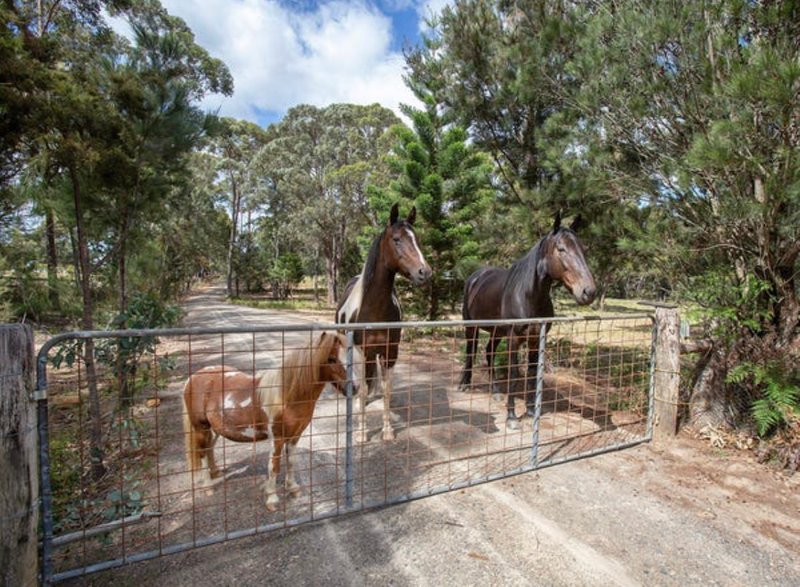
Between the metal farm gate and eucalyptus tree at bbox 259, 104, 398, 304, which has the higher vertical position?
eucalyptus tree at bbox 259, 104, 398, 304

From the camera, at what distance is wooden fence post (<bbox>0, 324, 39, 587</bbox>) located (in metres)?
1.42

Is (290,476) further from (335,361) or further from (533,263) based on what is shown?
(533,263)

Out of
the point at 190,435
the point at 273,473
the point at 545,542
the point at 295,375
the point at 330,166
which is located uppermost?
the point at 330,166

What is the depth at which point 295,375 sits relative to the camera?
7.77 feet

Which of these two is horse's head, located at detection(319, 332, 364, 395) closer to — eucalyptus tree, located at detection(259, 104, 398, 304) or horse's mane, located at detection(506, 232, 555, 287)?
horse's mane, located at detection(506, 232, 555, 287)

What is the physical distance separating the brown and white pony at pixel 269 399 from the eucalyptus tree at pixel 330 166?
17.4m

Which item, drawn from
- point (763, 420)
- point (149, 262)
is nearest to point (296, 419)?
point (763, 420)

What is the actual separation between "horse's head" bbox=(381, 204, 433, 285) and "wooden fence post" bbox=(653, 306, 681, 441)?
7.46ft

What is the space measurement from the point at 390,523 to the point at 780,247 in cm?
363

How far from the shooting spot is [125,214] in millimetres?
3918

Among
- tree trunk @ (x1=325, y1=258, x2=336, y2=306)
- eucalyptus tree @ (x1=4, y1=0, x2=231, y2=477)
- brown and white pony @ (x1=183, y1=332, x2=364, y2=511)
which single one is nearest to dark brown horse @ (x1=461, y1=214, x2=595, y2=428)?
brown and white pony @ (x1=183, y1=332, x2=364, y2=511)

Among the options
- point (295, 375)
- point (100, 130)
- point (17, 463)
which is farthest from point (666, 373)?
point (100, 130)

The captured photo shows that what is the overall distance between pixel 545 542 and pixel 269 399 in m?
1.80

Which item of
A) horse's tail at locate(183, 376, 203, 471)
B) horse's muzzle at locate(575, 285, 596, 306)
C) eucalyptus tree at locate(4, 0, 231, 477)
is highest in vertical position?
eucalyptus tree at locate(4, 0, 231, 477)
